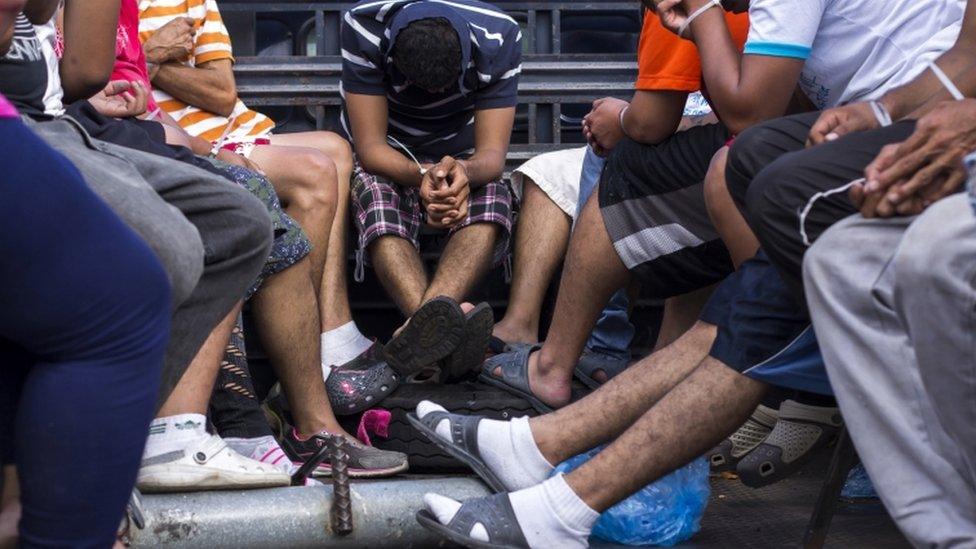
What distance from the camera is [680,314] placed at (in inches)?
138

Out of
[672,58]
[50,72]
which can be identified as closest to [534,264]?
[672,58]

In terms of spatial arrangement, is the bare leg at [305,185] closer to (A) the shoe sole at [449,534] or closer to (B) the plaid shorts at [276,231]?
(B) the plaid shorts at [276,231]

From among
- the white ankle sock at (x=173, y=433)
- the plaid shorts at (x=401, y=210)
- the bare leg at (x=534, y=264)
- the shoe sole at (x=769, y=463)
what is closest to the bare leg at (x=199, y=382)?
the white ankle sock at (x=173, y=433)

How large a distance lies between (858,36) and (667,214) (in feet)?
2.26

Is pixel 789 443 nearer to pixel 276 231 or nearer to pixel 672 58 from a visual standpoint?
pixel 672 58

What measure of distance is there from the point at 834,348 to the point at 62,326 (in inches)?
44.1

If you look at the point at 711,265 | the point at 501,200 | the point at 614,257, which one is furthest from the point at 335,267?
the point at 711,265

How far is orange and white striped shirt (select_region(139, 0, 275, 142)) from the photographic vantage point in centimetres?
387

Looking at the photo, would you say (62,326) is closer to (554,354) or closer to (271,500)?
(271,500)

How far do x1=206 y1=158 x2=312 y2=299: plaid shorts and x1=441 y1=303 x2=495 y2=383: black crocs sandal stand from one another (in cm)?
46

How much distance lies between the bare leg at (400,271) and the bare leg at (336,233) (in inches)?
4.2

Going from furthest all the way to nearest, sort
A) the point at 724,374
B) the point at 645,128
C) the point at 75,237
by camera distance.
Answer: the point at 645,128
the point at 724,374
the point at 75,237

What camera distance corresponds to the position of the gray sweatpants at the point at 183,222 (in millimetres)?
1818

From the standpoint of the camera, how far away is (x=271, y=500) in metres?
2.61
